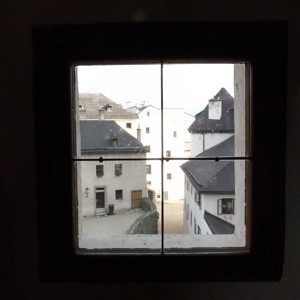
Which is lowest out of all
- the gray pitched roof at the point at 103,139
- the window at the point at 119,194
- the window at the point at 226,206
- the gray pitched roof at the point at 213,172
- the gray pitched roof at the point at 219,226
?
the gray pitched roof at the point at 219,226

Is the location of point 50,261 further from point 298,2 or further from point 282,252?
point 298,2

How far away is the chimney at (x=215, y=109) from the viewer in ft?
2.61

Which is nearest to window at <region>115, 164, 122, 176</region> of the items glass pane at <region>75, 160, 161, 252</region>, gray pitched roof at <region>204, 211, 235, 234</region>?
glass pane at <region>75, 160, 161, 252</region>

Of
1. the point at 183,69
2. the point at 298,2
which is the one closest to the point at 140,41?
the point at 183,69

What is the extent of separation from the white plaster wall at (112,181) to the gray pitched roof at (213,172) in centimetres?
12

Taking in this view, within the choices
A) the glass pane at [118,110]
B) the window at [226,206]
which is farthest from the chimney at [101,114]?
the window at [226,206]

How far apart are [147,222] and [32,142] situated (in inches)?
13.5

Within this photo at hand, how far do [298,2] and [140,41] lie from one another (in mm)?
365

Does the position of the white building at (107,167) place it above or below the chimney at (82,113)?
below

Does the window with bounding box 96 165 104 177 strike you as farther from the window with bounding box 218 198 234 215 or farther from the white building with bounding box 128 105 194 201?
the window with bounding box 218 198 234 215

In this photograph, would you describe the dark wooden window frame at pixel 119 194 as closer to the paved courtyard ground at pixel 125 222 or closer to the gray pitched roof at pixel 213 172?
the paved courtyard ground at pixel 125 222

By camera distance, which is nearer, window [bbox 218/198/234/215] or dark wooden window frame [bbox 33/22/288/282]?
dark wooden window frame [bbox 33/22/288/282]

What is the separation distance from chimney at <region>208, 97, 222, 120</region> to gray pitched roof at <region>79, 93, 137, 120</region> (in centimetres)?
19

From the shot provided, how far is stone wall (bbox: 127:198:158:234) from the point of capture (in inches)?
31.5
